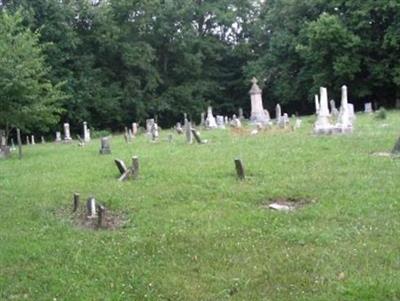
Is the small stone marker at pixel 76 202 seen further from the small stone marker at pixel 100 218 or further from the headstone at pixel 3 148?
the headstone at pixel 3 148

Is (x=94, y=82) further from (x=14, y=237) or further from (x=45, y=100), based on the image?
(x=14, y=237)

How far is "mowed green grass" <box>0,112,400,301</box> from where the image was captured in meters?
7.51

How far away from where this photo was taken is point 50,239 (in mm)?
9805

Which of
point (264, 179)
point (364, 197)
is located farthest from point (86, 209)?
point (364, 197)

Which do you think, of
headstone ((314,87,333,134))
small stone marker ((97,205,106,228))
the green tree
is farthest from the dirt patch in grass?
the green tree

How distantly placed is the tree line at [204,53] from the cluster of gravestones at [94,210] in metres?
29.8

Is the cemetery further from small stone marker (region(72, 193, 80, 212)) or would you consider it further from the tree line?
the tree line

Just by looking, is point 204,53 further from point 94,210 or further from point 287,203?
point 94,210

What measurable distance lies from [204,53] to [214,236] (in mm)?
46703

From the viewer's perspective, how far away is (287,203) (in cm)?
1128

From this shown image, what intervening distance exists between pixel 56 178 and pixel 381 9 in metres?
34.8

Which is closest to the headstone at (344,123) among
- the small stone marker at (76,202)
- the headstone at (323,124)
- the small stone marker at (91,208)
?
the headstone at (323,124)

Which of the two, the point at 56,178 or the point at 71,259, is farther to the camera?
the point at 56,178

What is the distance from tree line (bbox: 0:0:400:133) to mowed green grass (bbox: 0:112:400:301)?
28.3 meters
